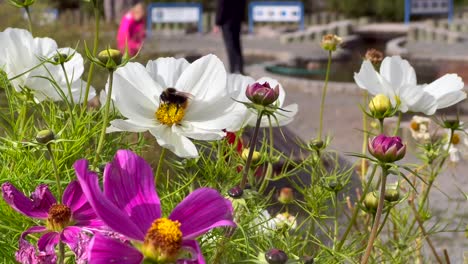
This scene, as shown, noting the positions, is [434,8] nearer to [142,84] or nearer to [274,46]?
[274,46]

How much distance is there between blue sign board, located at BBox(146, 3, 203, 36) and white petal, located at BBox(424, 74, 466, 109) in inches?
683

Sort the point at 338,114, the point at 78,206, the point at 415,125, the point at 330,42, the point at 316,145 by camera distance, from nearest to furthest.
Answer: the point at 78,206 < the point at 316,145 < the point at 330,42 < the point at 415,125 < the point at 338,114

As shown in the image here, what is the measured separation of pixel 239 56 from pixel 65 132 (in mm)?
9315

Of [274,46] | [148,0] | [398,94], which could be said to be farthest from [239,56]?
[148,0]

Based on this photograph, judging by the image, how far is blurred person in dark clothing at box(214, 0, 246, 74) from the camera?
10008 millimetres

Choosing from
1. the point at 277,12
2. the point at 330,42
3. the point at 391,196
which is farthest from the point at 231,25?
the point at 391,196

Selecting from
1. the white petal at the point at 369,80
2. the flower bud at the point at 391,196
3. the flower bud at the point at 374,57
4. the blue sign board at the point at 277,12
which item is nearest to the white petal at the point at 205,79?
the flower bud at the point at 391,196

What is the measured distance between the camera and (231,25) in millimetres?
10023

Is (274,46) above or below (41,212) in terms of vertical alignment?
below

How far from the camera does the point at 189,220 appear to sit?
21.2 inches

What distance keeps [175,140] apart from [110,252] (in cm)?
21

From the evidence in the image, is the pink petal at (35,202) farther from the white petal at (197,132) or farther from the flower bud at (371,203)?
the flower bud at (371,203)

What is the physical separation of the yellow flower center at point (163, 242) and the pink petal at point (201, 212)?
24mm

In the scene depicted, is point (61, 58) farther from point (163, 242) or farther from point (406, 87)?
point (406, 87)
